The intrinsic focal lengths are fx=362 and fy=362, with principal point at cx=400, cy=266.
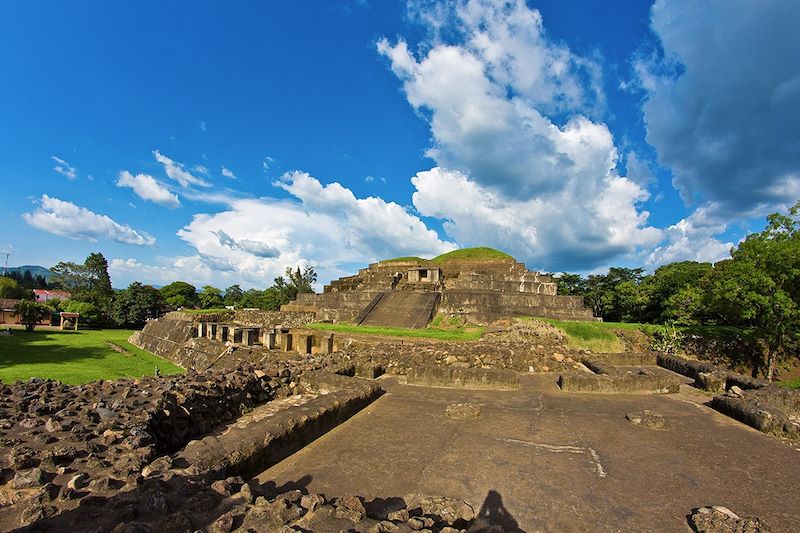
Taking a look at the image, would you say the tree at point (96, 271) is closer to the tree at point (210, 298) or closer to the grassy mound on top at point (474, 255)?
the tree at point (210, 298)

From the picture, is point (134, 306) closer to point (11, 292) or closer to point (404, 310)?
point (11, 292)

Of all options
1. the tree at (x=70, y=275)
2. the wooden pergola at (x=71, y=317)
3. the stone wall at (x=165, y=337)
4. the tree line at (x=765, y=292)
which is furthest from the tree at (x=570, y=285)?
the tree at (x=70, y=275)

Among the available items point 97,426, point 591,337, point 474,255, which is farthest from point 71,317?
point 591,337

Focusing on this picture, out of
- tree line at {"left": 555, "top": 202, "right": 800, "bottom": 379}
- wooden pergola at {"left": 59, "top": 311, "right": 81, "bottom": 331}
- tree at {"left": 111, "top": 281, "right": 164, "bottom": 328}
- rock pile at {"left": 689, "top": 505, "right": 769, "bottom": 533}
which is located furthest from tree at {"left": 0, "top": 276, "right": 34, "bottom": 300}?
tree line at {"left": 555, "top": 202, "right": 800, "bottom": 379}

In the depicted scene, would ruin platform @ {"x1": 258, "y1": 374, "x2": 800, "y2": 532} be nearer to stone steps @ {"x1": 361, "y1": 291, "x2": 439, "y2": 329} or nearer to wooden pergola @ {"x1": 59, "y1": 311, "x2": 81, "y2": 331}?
stone steps @ {"x1": 361, "y1": 291, "x2": 439, "y2": 329}

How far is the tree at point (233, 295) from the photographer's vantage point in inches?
2605

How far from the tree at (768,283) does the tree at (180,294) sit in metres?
59.8

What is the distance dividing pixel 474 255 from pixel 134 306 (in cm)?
3321

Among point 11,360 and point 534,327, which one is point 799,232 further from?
point 11,360

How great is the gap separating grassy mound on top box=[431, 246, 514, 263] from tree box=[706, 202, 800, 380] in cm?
1490

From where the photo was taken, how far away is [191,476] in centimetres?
270

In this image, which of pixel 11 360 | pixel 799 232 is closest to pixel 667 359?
pixel 799 232

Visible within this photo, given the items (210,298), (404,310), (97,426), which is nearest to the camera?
(97,426)

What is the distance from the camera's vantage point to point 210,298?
55625mm
